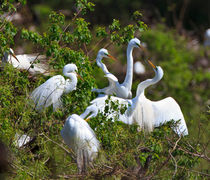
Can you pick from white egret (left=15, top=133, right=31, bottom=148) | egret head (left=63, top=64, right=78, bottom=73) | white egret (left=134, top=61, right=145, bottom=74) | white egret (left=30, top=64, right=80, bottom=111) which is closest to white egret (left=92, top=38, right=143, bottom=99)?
white egret (left=30, top=64, right=80, bottom=111)

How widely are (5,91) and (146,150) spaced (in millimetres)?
1155

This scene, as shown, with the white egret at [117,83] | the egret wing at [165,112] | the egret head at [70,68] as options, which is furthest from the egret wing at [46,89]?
the egret wing at [165,112]

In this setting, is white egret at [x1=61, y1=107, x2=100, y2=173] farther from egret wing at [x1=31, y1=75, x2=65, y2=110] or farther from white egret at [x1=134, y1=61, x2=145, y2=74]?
white egret at [x1=134, y1=61, x2=145, y2=74]

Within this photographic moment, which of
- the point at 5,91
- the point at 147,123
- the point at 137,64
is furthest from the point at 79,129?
the point at 137,64

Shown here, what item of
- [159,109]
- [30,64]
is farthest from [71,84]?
[159,109]

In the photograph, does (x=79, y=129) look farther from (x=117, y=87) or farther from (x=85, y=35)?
(x=117, y=87)

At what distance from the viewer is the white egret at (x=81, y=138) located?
4309 mm

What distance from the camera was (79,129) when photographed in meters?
4.34

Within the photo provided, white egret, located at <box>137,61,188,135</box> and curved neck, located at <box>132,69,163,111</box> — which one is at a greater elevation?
curved neck, located at <box>132,69,163,111</box>

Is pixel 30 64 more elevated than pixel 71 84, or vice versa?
pixel 71 84

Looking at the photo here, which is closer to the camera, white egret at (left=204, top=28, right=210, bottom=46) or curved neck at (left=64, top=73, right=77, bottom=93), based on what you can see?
curved neck at (left=64, top=73, right=77, bottom=93)

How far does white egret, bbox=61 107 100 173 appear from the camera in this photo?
431 centimetres

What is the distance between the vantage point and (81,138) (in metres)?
4.37

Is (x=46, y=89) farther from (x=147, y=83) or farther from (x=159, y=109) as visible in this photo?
(x=159, y=109)
